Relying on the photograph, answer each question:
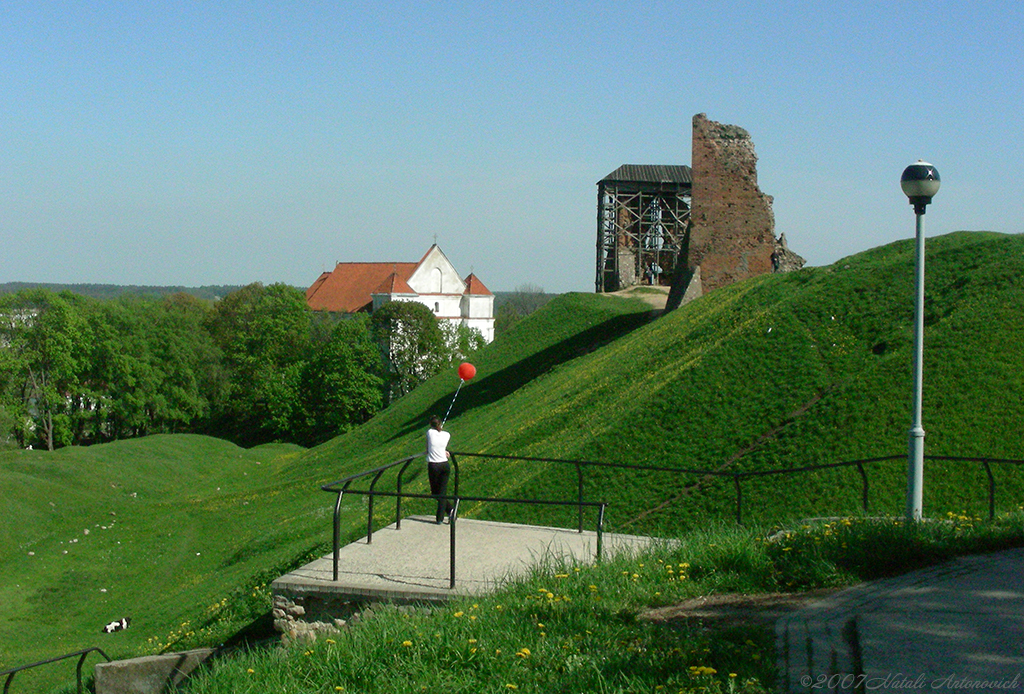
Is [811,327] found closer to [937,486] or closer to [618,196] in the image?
[937,486]

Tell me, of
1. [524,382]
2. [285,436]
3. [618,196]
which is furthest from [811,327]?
[285,436]

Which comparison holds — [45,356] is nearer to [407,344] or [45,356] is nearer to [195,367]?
[195,367]

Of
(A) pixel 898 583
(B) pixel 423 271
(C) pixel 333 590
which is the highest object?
(B) pixel 423 271

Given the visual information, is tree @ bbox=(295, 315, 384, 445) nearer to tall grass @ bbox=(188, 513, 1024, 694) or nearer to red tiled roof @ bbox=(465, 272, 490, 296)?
red tiled roof @ bbox=(465, 272, 490, 296)

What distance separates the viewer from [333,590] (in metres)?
8.62

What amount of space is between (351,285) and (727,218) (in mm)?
58532

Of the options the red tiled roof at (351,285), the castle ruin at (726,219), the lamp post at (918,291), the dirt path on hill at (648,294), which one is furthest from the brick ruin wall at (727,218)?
the red tiled roof at (351,285)

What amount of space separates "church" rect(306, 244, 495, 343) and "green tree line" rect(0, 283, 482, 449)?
8.94m

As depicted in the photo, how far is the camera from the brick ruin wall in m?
28.0

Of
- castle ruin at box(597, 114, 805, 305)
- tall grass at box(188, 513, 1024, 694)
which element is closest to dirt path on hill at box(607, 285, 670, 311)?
castle ruin at box(597, 114, 805, 305)

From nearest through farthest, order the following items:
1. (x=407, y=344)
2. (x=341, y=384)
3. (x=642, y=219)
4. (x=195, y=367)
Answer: (x=642, y=219), (x=341, y=384), (x=407, y=344), (x=195, y=367)

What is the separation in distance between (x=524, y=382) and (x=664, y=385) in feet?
47.7

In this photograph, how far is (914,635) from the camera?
579 cm

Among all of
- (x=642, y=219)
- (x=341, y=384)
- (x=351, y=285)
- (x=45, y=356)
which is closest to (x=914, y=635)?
(x=642, y=219)
